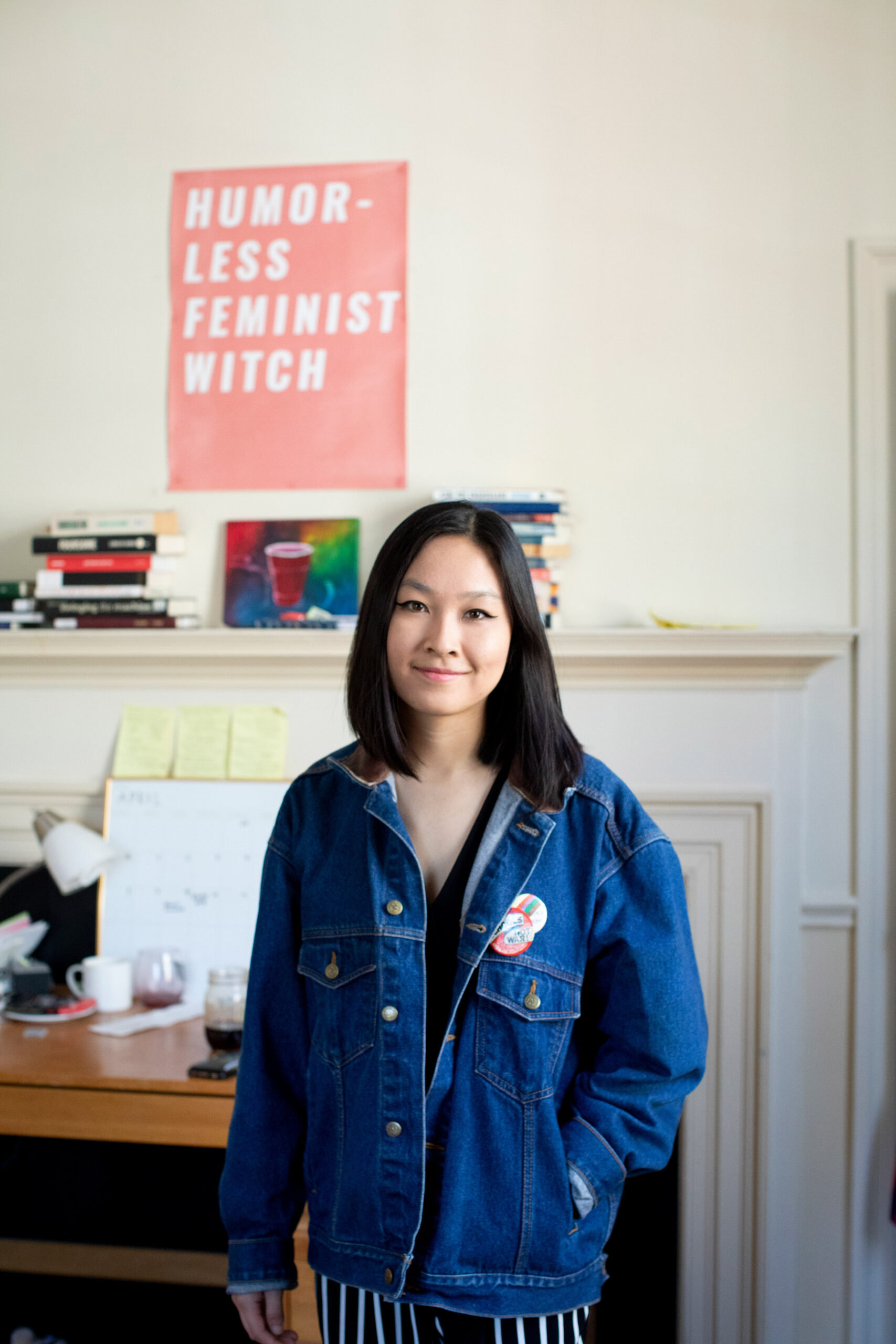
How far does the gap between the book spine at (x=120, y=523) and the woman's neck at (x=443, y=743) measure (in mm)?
1221

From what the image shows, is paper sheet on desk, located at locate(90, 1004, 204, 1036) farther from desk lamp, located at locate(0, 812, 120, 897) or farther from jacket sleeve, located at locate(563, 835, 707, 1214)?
jacket sleeve, located at locate(563, 835, 707, 1214)

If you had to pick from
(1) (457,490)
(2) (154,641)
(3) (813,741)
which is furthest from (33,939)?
(3) (813,741)

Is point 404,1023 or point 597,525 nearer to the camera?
point 404,1023

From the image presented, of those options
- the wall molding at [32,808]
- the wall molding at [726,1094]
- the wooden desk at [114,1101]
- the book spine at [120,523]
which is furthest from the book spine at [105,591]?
the wall molding at [726,1094]

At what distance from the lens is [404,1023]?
95 centimetres

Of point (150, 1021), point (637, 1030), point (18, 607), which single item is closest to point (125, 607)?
point (18, 607)

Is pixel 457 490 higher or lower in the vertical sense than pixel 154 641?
higher

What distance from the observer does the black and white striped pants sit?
95 centimetres

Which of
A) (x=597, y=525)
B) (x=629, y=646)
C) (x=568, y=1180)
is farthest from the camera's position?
(x=597, y=525)

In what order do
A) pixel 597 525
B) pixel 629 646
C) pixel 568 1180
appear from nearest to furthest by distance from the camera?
pixel 568 1180 < pixel 629 646 < pixel 597 525

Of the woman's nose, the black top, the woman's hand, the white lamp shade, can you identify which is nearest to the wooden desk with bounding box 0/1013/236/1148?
the white lamp shade

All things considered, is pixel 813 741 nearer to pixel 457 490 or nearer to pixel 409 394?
pixel 457 490

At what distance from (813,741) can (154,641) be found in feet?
4.34

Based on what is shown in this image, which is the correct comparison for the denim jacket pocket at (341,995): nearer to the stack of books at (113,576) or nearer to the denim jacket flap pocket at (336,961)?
the denim jacket flap pocket at (336,961)
